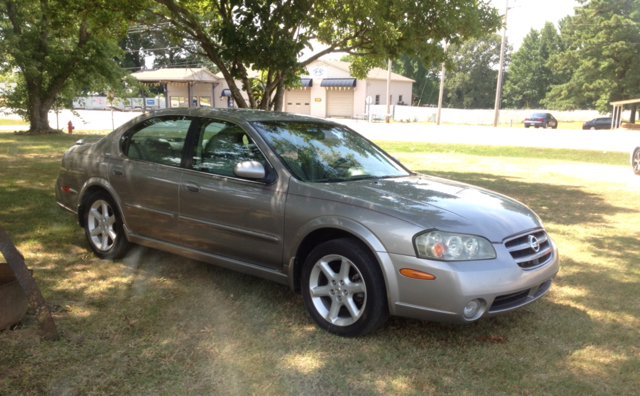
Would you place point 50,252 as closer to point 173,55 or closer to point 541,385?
point 541,385

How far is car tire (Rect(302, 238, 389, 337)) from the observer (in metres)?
3.78

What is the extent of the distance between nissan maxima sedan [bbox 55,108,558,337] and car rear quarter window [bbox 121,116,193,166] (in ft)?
0.05

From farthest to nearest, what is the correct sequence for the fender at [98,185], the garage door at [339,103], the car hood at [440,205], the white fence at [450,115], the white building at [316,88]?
the garage door at [339,103] < the white building at [316,88] < the white fence at [450,115] < the fender at [98,185] < the car hood at [440,205]

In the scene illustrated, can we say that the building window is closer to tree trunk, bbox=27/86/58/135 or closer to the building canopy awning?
the building canopy awning

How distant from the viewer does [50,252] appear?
5.97m

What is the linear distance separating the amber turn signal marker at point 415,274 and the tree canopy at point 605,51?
59.9 meters

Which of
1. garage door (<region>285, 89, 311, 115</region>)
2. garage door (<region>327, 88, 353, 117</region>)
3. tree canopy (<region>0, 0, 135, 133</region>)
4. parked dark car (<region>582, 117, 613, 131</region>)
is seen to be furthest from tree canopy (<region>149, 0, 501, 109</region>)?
garage door (<region>285, 89, 311, 115</region>)

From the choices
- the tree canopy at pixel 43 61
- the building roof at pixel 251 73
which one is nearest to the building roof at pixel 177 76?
the building roof at pixel 251 73

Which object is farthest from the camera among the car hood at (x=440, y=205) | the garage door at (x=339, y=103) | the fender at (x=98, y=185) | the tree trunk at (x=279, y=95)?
the garage door at (x=339, y=103)

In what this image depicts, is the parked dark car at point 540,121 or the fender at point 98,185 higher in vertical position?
the parked dark car at point 540,121

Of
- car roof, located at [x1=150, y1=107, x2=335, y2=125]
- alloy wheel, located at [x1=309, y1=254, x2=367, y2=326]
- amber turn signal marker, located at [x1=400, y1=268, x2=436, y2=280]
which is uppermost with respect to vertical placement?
car roof, located at [x1=150, y1=107, x2=335, y2=125]

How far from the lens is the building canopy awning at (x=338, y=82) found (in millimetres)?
55844

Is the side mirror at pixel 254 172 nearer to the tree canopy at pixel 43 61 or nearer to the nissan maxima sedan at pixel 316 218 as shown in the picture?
the nissan maxima sedan at pixel 316 218

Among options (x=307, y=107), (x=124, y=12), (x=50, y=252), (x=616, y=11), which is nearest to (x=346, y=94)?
(x=307, y=107)
